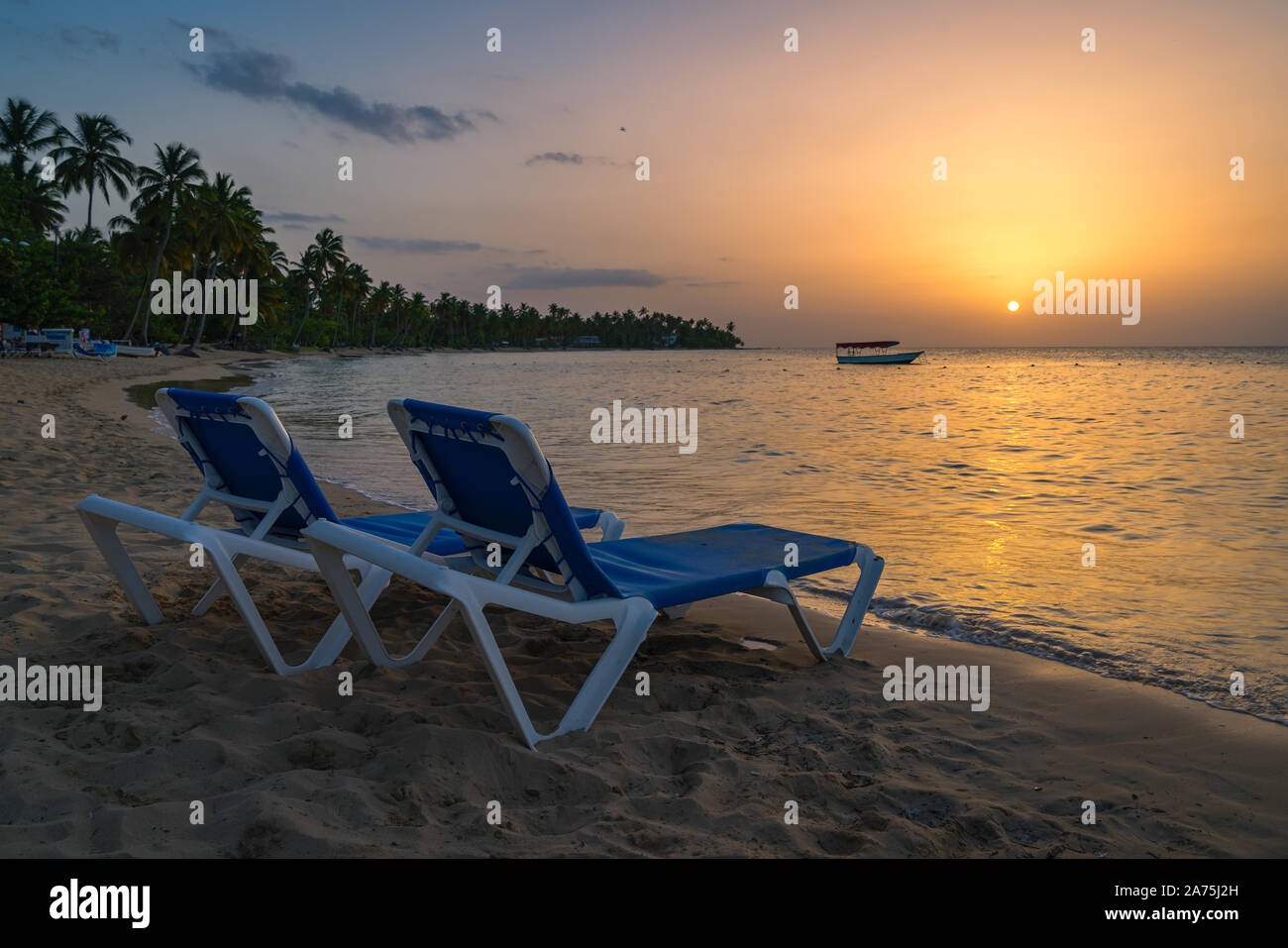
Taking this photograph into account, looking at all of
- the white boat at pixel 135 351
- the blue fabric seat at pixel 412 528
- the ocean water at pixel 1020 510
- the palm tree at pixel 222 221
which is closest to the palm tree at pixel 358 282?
the palm tree at pixel 222 221

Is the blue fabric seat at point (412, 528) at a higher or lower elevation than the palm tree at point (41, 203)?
lower

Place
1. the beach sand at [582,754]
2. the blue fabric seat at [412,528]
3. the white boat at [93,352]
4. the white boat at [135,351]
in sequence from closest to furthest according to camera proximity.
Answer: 1. the beach sand at [582,754]
2. the blue fabric seat at [412,528]
3. the white boat at [93,352]
4. the white boat at [135,351]

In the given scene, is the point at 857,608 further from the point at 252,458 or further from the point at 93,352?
the point at 93,352

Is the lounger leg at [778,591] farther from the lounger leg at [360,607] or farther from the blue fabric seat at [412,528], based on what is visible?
the lounger leg at [360,607]

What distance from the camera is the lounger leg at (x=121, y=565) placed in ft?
11.7

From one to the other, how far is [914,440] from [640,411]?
1308cm

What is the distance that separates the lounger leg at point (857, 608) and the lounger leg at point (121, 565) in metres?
3.10

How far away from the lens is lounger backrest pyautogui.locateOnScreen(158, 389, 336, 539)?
10.9 feet

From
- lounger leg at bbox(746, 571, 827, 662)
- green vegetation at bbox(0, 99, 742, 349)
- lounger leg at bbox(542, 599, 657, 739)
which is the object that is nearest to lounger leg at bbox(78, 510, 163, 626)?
lounger leg at bbox(542, 599, 657, 739)

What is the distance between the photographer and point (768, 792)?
2611 mm

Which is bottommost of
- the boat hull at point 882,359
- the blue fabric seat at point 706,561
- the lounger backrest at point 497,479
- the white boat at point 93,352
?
the blue fabric seat at point 706,561

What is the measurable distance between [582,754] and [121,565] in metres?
2.30

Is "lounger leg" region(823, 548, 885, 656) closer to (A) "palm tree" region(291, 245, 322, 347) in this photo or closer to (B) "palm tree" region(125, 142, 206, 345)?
(B) "palm tree" region(125, 142, 206, 345)
